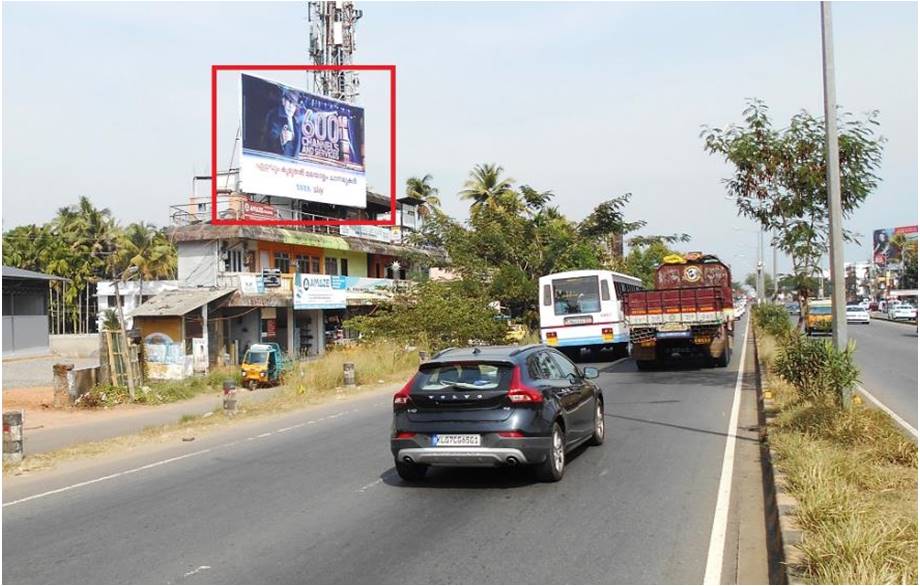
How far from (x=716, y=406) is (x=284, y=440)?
7758 mm

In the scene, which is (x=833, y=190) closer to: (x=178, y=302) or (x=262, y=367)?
(x=262, y=367)

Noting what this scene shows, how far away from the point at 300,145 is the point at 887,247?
325 ft

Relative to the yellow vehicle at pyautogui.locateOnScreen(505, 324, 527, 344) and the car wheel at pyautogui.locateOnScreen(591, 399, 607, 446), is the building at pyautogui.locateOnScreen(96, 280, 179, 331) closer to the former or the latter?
the yellow vehicle at pyautogui.locateOnScreen(505, 324, 527, 344)

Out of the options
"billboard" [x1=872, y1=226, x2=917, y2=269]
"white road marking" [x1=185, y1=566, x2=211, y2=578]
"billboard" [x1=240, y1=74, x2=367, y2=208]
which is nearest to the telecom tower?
"billboard" [x1=240, y1=74, x2=367, y2=208]

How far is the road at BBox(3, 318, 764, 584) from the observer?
19.6ft

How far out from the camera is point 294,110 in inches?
1532

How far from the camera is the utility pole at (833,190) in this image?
11.1m

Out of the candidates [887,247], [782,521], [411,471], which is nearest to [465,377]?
[411,471]

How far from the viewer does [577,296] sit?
1088 inches

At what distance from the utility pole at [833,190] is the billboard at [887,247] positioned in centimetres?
10311

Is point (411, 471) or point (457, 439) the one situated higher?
point (457, 439)

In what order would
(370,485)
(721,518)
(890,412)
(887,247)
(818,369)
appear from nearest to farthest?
(721,518) < (370,485) < (818,369) < (890,412) < (887,247)

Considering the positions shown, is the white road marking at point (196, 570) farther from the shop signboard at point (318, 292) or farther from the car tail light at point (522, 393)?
the shop signboard at point (318, 292)

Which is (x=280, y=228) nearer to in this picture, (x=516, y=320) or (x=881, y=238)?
(x=516, y=320)
